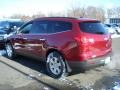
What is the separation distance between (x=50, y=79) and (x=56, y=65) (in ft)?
1.60

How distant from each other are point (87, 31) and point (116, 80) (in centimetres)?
161

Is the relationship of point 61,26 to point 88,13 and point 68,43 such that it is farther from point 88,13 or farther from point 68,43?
point 88,13

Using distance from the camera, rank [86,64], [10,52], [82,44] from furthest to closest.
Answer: [10,52] < [86,64] < [82,44]

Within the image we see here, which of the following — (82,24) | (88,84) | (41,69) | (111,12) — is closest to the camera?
(88,84)

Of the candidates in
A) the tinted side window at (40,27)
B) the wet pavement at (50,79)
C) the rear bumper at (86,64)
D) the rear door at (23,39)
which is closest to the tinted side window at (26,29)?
the rear door at (23,39)

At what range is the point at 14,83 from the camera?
22.8ft

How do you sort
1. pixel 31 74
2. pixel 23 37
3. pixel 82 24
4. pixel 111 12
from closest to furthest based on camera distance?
pixel 82 24
pixel 31 74
pixel 23 37
pixel 111 12

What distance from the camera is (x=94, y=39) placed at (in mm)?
7098

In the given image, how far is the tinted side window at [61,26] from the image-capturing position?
7290mm

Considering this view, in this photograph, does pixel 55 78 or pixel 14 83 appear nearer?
pixel 14 83

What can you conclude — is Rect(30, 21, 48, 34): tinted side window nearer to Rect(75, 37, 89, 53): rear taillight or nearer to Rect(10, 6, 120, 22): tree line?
Rect(75, 37, 89, 53): rear taillight

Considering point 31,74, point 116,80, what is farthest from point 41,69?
point 116,80

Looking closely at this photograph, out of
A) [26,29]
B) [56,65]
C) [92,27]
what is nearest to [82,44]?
[92,27]

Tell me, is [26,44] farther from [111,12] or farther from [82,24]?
[111,12]
